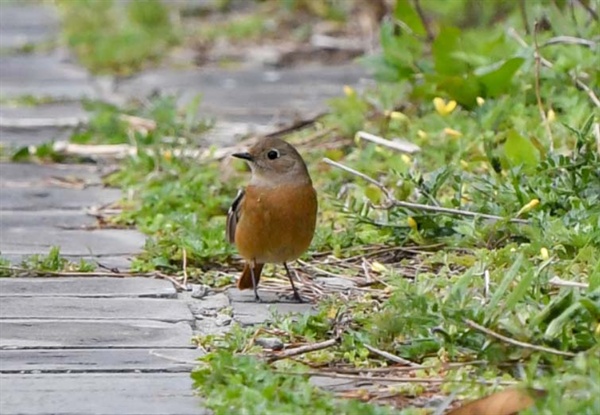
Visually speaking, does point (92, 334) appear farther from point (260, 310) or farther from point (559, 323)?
point (559, 323)

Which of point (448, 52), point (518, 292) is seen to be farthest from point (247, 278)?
point (448, 52)

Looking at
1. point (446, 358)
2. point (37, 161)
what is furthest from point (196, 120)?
point (446, 358)

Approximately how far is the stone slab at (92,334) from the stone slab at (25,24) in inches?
273

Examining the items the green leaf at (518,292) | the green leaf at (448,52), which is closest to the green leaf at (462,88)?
the green leaf at (448,52)

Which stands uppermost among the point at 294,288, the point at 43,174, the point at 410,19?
the point at 410,19

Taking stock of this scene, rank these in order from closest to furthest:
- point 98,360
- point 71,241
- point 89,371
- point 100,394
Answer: point 100,394 → point 89,371 → point 98,360 → point 71,241

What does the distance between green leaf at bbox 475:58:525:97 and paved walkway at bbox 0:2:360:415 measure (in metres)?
1.40

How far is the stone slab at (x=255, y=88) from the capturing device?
8320 millimetres

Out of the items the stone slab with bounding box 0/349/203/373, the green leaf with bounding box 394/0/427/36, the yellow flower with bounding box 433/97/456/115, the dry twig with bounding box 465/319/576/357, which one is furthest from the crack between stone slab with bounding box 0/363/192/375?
the green leaf with bounding box 394/0/427/36

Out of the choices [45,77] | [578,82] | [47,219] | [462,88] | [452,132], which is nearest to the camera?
[47,219]

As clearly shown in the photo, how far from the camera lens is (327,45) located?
34.5 ft

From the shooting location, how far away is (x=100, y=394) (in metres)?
3.62

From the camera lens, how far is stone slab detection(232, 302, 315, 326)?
176 inches

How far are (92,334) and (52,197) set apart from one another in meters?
2.24
